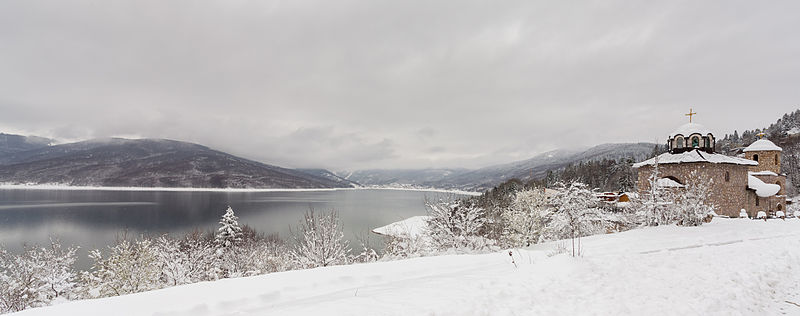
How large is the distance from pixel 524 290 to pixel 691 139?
28.9m

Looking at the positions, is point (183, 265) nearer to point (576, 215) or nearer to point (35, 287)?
point (35, 287)

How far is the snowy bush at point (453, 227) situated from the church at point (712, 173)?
1347cm

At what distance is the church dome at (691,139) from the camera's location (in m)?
25.3

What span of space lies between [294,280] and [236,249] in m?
24.3

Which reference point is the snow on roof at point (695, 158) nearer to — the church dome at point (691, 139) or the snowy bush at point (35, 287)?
the church dome at point (691, 139)

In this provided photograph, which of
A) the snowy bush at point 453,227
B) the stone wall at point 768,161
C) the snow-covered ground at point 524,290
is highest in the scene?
the stone wall at point 768,161

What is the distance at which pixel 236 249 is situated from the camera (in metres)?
28.4

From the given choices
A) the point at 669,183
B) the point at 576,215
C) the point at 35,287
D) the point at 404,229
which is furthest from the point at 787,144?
the point at 35,287

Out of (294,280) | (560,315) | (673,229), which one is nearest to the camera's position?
(560,315)

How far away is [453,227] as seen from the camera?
18859 mm

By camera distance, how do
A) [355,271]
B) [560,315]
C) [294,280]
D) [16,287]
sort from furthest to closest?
[16,287] < [355,271] < [294,280] < [560,315]

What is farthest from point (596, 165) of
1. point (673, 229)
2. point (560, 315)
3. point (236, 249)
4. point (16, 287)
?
point (16, 287)

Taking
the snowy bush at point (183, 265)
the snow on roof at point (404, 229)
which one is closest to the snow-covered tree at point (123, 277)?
the snowy bush at point (183, 265)

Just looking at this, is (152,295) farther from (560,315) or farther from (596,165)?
(596,165)
